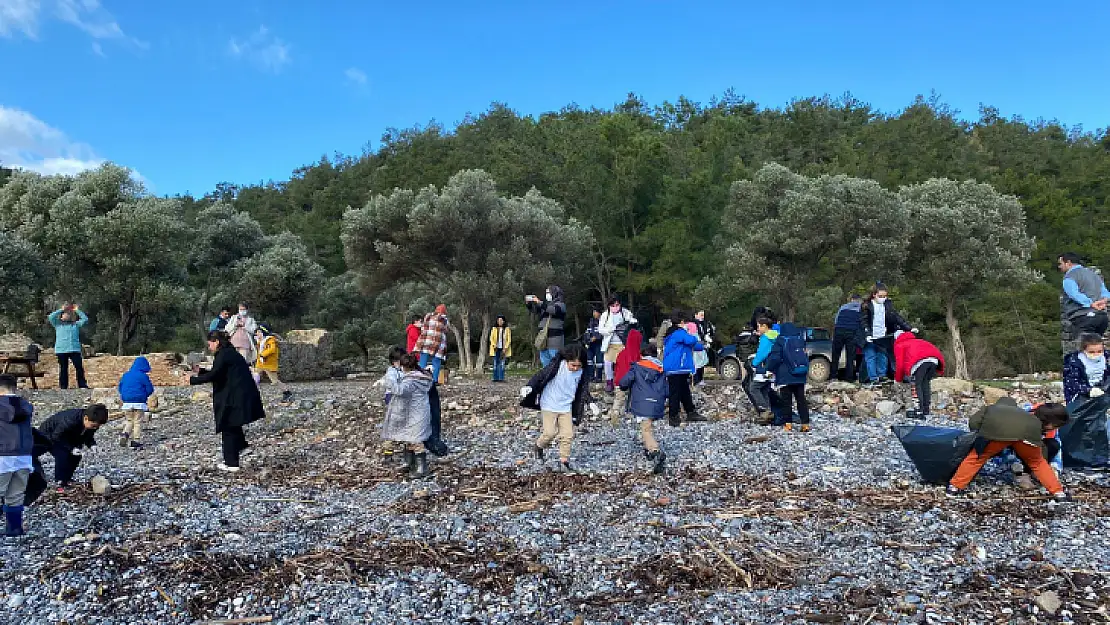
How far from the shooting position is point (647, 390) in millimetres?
8422

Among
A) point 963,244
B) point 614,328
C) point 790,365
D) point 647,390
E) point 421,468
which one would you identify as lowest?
point 421,468

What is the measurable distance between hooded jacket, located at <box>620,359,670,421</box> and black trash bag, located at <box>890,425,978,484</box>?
263 centimetres

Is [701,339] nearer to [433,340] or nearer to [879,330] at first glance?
[879,330]

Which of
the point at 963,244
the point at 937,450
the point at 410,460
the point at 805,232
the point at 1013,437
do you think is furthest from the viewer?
Answer: the point at 805,232

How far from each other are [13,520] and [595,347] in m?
9.36

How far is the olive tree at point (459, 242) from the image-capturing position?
80.9ft

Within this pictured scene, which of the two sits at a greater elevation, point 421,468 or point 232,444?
point 232,444

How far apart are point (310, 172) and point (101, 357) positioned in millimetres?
62139

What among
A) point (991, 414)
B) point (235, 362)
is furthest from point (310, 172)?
point (991, 414)

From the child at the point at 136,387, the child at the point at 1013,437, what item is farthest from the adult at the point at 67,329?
the child at the point at 1013,437

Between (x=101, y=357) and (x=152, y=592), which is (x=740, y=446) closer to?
(x=152, y=592)

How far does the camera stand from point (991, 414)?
22.1 ft

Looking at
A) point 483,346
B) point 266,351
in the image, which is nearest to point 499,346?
point 266,351

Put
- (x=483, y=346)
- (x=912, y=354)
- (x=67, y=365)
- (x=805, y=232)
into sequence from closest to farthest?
1. (x=912, y=354)
2. (x=67, y=365)
3. (x=483, y=346)
4. (x=805, y=232)
